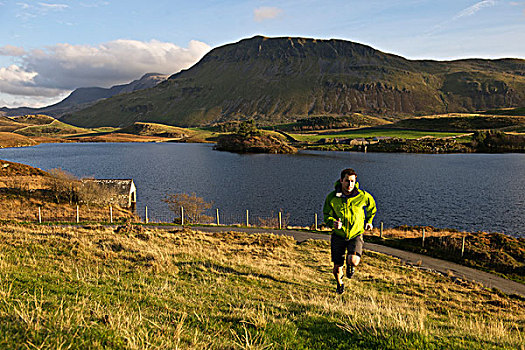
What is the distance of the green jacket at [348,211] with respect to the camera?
30.8ft

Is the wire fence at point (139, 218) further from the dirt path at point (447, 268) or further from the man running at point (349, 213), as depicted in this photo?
the man running at point (349, 213)

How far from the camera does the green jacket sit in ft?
30.8

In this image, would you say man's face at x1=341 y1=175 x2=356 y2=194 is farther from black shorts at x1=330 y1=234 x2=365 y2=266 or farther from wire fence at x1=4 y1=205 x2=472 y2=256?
wire fence at x1=4 y1=205 x2=472 y2=256

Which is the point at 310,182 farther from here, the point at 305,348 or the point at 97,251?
the point at 305,348

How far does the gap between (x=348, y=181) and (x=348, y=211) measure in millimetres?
868

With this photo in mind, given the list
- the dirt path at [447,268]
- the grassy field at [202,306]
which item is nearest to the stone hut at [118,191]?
the dirt path at [447,268]

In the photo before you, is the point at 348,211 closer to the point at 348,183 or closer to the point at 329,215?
the point at 329,215

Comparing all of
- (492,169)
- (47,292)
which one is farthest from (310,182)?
(47,292)

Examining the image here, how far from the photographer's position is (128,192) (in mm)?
45375

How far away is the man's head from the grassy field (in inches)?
125

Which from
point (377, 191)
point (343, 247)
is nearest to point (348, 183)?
point (343, 247)

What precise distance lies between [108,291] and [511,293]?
818 inches

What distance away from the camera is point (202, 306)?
7.68 m

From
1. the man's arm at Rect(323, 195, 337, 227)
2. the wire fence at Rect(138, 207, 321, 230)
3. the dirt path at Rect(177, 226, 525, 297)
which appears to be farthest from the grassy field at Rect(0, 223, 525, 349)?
the wire fence at Rect(138, 207, 321, 230)
